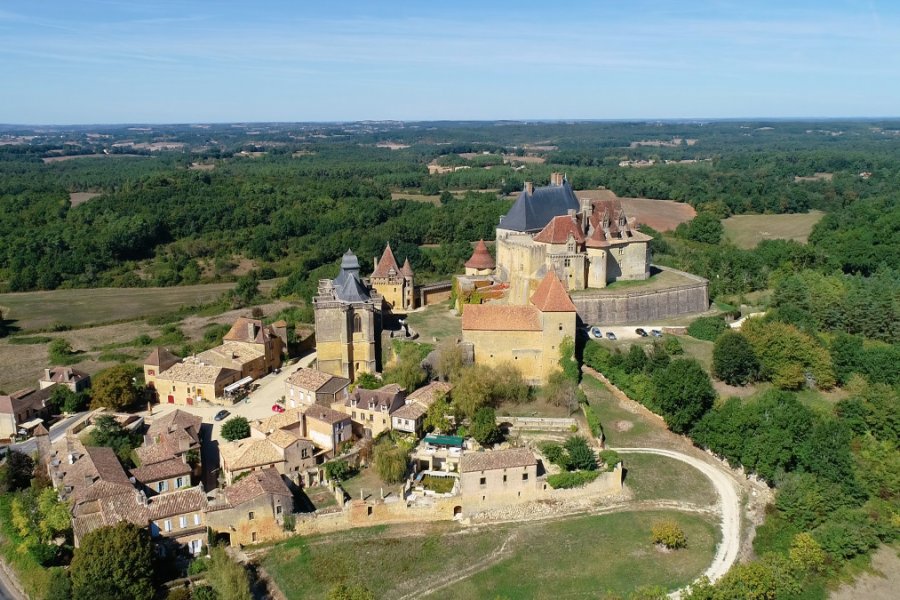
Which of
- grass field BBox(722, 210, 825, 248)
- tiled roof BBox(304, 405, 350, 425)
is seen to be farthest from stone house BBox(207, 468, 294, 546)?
grass field BBox(722, 210, 825, 248)

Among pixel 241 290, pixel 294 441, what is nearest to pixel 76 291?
pixel 241 290

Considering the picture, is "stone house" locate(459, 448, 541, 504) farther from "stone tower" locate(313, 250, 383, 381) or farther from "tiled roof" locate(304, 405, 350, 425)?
"stone tower" locate(313, 250, 383, 381)

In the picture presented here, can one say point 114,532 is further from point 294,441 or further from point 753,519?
point 753,519

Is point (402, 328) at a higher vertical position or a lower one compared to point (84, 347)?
higher

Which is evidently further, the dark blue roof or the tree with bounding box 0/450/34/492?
the dark blue roof

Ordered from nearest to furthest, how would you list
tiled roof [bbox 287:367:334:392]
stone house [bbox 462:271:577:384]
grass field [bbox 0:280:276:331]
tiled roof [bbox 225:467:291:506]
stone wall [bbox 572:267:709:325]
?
tiled roof [bbox 225:467:291:506] < tiled roof [bbox 287:367:334:392] < stone house [bbox 462:271:577:384] < stone wall [bbox 572:267:709:325] < grass field [bbox 0:280:276:331]

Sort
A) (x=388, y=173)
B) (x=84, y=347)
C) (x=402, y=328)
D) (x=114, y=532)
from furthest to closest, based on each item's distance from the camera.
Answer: (x=388, y=173) < (x=84, y=347) < (x=402, y=328) < (x=114, y=532)

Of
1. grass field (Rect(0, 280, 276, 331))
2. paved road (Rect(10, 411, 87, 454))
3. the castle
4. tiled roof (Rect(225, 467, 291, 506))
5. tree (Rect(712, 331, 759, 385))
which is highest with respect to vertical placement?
the castle

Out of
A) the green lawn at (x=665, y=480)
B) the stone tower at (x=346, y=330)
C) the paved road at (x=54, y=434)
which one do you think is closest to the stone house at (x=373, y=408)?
the stone tower at (x=346, y=330)
